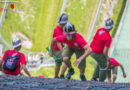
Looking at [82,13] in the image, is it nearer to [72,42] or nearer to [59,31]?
[59,31]

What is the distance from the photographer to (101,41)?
4.32 m

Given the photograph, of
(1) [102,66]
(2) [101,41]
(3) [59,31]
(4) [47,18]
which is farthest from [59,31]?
(4) [47,18]

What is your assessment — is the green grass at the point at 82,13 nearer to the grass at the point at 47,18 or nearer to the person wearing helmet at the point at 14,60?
the grass at the point at 47,18

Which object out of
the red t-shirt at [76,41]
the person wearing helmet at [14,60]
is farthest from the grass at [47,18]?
the red t-shirt at [76,41]

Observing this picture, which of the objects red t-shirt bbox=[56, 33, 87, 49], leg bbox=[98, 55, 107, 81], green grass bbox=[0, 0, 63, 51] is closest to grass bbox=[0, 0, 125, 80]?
green grass bbox=[0, 0, 63, 51]

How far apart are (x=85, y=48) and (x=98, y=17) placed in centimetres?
505

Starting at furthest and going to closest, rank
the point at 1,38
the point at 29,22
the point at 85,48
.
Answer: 1. the point at 29,22
2. the point at 1,38
3. the point at 85,48

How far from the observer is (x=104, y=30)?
432 cm

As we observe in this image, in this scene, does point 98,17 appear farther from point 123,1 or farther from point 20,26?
point 20,26

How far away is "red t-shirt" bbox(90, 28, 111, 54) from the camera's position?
4.27 meters

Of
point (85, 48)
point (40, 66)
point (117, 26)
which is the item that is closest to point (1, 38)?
point (40, 66)

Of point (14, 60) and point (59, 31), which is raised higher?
point (59, 31)

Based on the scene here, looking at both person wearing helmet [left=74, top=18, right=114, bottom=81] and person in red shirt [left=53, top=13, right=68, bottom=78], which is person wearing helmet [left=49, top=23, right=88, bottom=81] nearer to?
person wearing helmet [left=74, top=18, right=114, bottom=81]

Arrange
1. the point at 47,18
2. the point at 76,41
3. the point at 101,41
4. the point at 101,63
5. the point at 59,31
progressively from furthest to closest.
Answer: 1. the point at 47,18
2. the point at 59,31
3. the point at 101,63
4. the point at 101,41
5. the point at 76,41
